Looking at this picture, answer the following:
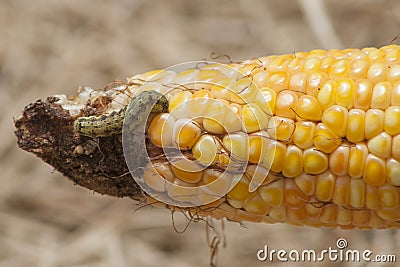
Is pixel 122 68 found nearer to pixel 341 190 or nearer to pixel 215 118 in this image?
pixel 215 118

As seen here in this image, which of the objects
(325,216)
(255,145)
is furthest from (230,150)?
(325,216)

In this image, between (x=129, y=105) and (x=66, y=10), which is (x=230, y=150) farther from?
(x=66, y=10)

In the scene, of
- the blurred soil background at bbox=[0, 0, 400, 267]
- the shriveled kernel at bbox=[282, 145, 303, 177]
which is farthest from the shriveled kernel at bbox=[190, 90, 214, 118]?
the blurred soil background at bbox=[0, 0, 400, 267]

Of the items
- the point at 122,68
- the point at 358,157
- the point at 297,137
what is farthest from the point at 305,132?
the point at 122,68

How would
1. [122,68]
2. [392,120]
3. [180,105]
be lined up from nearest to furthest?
[392,120]
[180,105]
[122,68]

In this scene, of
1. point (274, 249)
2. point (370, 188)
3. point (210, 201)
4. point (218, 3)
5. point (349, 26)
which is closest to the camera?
point (370, 188)

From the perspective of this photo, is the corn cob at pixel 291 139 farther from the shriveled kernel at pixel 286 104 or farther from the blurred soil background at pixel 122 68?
the blurred soil background at pixel 122 68
